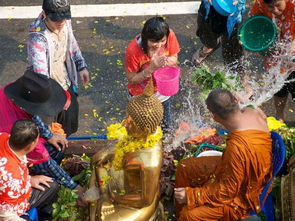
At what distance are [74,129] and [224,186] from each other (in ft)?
6.74

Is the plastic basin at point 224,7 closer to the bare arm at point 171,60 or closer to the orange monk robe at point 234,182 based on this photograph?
the bare arm at point 171,60

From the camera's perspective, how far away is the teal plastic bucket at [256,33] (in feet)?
16.7

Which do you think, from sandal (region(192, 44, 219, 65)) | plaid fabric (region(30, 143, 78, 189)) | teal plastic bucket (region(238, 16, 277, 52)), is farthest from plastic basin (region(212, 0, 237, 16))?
plaid fabric (region(30, 143, 78, 189))

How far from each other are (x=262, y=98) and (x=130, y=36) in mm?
2453

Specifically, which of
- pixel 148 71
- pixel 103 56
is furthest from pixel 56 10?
pixel 103 56

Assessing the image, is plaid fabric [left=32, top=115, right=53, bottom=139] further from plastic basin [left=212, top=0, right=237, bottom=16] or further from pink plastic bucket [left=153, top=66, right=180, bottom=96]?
plastic basin [left=212, top=0, right=237, bottom=16]

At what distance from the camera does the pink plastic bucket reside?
4.40 m

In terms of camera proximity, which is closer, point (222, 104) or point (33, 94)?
point (222, 104)

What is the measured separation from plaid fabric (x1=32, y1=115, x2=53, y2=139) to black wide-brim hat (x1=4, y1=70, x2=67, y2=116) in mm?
153

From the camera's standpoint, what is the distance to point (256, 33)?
5.30 m

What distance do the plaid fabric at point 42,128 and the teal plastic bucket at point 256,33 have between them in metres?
2.66

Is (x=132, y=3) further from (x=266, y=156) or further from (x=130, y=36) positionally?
(x=266, y=156)

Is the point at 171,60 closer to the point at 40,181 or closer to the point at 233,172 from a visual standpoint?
the point at 233,172

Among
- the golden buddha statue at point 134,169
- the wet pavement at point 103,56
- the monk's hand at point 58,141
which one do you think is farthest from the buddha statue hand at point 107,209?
the wet pavement at point 103,56
